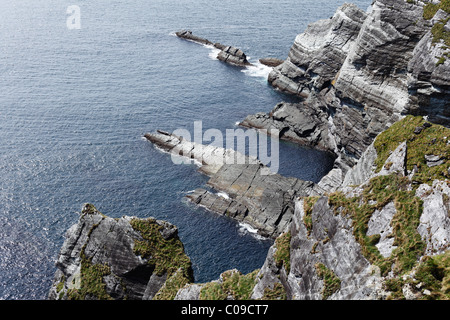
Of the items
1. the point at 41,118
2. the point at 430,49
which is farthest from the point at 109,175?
the point at 430,49

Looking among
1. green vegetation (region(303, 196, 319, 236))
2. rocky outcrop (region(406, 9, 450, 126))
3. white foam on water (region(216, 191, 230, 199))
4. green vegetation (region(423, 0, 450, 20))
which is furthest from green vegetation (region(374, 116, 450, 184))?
white foam on water (region(216, 191, 230, 199))

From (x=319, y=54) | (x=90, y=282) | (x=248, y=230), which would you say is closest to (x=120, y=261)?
(x=90, y=282)

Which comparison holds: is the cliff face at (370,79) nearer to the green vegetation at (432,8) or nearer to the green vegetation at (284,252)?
the green vegetation at (432,8)

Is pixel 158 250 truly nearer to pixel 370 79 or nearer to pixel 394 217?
pixel 394 217

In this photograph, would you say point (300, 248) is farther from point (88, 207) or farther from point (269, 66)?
point (269, 66)

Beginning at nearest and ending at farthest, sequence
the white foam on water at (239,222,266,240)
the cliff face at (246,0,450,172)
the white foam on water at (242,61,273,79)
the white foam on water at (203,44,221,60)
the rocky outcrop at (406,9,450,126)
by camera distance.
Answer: the rocky outcrop at (406,9,450,126), the cliff face at (246,0,450,172), the white foam on water at (239,222,266,240), the white foam on water at (242,61,273,79), the white foam on water at (203,44,221,60)

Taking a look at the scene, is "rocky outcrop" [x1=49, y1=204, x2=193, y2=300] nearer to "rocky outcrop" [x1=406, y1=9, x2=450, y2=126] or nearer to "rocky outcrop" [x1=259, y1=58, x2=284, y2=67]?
"rocky outcrop" [x1=406, y1=9, x2=450, y2=126]
